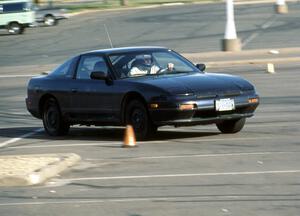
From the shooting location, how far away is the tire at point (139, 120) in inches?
551

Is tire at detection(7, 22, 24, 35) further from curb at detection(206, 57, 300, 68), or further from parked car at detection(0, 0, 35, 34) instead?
curb at detection(206, 57, 300, 68)

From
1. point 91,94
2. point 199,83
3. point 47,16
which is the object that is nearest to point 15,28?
point 47,16

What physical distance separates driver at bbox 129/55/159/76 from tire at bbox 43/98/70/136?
176cm

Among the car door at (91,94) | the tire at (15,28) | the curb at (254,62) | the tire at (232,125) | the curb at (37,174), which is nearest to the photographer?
the curb at (37,174)

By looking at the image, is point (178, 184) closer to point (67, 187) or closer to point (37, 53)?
point (67, 187)

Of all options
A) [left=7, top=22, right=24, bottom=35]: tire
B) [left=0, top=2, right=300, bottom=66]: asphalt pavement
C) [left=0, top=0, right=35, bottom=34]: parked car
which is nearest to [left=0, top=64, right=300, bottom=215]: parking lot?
[left=0, top=2, right=300, bottom=66]: asphalt pavement

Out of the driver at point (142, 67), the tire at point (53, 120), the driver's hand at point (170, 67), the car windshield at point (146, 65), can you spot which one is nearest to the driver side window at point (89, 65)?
the car windshield at point (146, 65)

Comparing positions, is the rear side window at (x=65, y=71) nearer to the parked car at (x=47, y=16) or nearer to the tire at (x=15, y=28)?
the tire at (x=15, y=28)

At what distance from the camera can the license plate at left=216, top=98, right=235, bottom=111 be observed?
44.8ft

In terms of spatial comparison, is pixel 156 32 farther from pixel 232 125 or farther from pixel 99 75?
pixel 232 125

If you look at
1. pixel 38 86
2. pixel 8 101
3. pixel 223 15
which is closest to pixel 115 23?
pixel 223 15

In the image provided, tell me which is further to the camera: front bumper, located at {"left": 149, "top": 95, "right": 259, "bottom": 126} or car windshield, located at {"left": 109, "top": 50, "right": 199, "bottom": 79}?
car windshield, located at {"left": 109, "top": 50, "right": 199, "bottom": 79}

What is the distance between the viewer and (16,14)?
5631 cm

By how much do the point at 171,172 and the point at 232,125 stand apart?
375 centimetres
